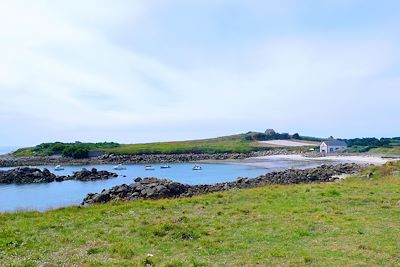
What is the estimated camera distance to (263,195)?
24469 millimetres

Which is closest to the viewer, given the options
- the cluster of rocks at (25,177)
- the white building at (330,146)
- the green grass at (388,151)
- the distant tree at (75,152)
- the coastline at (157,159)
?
the cluster of rocks at (25,177)

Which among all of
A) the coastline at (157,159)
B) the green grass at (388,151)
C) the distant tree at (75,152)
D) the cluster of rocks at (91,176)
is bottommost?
the cluster of rocks at (91,176)

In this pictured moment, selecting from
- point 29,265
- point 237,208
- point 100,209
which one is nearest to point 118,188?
point 100,209

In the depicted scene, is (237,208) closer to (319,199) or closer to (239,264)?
(319,199)

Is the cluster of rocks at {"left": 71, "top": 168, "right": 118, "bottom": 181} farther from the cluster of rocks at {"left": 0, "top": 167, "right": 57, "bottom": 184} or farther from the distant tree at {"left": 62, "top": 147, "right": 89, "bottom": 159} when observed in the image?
the distant tree at {"left": 62, "top": 147, "right": 89, "bottom": 159}

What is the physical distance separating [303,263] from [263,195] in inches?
560

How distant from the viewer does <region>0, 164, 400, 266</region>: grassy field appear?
10961 millimetres

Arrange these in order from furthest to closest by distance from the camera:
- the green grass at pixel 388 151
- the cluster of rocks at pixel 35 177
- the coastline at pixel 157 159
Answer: the coastline at pixel 157 159
the green grass at pixel 388 151
the cluster of rocks at pixel 35 177

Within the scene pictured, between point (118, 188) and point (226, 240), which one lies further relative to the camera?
point (118, 188)

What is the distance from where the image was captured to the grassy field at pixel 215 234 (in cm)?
1096

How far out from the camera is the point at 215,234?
1405 centimetres

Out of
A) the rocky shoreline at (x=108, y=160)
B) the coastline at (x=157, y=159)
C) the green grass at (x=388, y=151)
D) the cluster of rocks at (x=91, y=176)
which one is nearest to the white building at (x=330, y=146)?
the coastline at (x=157, y=159)

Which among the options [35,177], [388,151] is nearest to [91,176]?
[35,177]

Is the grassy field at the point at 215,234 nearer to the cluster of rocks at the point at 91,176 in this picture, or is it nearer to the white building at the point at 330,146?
the cluster of rocks at the point at 91,176
